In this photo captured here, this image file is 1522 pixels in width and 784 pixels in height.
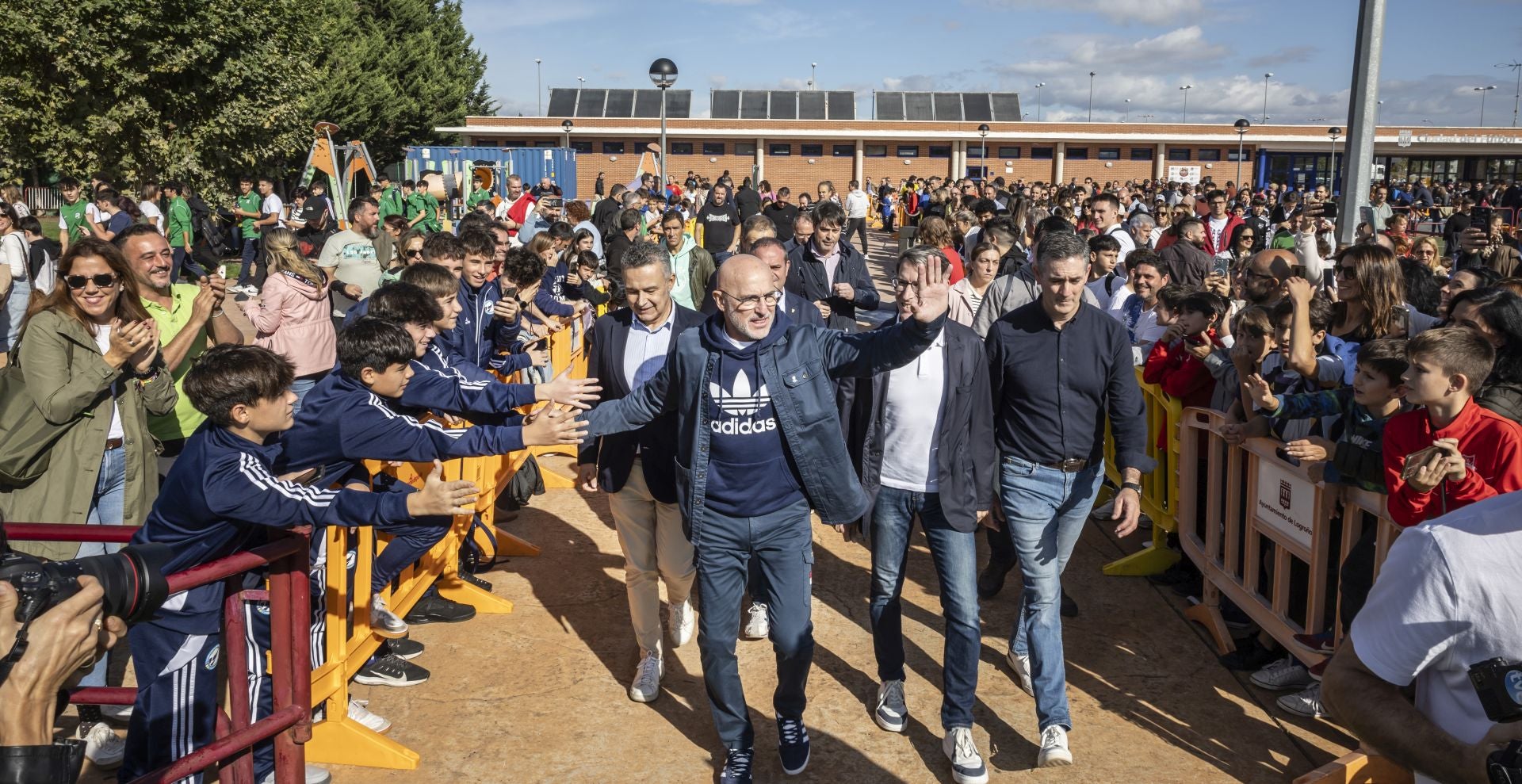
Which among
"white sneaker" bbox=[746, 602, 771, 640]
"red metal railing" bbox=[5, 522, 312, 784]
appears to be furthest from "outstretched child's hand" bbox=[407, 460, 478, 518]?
"white sneaker" bbox=[746, 602, 771, 640]

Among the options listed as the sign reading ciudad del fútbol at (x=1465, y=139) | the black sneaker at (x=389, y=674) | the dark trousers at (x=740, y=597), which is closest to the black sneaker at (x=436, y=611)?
the black sneaker at (x=389, y=674)

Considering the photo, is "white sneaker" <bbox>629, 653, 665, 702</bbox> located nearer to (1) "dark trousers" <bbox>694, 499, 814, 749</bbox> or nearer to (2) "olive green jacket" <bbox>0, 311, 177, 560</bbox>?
(1) "dark trousers" <bbox>694, 499, 814, 749</bbox>

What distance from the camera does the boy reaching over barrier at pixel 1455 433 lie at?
354 centimetres

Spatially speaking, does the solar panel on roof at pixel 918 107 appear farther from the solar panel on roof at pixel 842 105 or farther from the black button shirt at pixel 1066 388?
the black button shirt at pixel 1066 388

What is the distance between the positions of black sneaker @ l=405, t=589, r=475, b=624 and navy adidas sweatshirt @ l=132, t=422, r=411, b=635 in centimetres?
238

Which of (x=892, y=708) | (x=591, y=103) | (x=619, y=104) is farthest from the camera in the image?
(x=591, y=103)

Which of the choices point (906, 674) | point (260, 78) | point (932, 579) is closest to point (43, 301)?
point (906, 674)

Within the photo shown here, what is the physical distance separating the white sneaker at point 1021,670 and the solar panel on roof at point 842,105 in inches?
2036

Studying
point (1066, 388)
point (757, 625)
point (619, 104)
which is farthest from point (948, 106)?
point (1066, 388)

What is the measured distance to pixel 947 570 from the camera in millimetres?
4391

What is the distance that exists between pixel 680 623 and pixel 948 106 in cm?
5574

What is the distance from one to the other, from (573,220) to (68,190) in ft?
31.4

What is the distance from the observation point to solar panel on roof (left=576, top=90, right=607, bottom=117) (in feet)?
184

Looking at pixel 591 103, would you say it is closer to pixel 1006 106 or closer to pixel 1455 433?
pixel 1006 106
